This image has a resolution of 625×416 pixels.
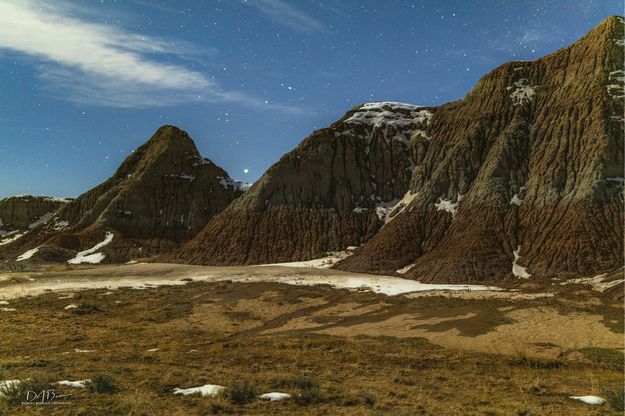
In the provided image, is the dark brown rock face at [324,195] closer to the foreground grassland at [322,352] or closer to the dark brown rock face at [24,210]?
the foreground grassland at [322,352]

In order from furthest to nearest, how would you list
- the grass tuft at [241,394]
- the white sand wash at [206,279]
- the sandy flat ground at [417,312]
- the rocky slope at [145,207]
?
the rocky slope at [145,207] → the white sand wash at [206,279] → the sandy flat ground at [417,312] → the grass tuft at [241,394]

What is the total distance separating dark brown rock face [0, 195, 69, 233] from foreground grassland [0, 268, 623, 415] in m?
111

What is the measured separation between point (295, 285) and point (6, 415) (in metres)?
36.2

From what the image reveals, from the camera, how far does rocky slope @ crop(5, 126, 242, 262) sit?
88188mm

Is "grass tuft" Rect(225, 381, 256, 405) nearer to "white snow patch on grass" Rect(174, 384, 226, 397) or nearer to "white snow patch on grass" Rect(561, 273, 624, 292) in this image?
"white snow patch on grass" Rect(174, 384, 226, 397)

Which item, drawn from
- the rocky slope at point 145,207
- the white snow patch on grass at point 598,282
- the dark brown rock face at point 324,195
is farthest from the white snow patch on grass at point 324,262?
the rocky slope at point 145,207

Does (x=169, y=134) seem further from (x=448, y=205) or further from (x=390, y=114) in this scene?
(x=448, y=205)

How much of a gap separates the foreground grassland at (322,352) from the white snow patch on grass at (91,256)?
46.4 m

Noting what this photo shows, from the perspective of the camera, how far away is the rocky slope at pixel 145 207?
88.2 m

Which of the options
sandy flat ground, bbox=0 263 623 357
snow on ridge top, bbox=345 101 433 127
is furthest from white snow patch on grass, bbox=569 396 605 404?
snow on ridge top, bbox=345 101 433 127

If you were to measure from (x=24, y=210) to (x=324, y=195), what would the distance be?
10712 cm

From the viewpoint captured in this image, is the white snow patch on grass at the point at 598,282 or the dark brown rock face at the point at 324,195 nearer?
the white snow patch on grass at the point at 598,282
